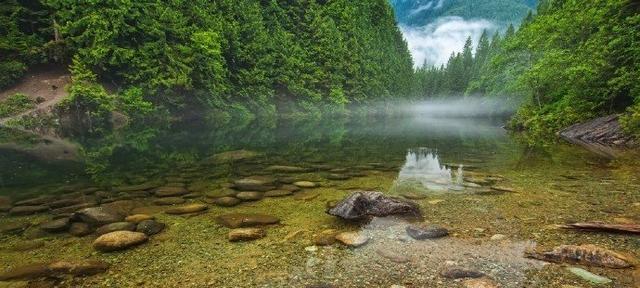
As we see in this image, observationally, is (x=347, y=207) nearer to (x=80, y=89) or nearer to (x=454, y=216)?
(x=454, y=216)

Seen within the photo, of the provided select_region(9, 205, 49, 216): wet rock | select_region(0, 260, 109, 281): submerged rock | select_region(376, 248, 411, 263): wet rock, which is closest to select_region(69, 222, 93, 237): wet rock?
select_region(0, 260, 109, 281): submerged rock

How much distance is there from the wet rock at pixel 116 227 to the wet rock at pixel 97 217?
0.18 metres

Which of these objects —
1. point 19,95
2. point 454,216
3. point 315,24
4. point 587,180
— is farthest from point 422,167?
point 315,24

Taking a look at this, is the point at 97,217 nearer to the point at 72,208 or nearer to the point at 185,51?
the point at 72,208

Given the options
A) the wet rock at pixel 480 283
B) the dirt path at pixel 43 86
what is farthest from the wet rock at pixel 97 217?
the dirt path at pixel 43 86

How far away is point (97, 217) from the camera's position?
530 cm

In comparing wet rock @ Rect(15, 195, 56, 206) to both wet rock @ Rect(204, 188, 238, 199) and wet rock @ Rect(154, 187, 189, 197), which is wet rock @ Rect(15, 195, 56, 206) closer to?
wet rock @ Rect(154, 187, 189, 197)

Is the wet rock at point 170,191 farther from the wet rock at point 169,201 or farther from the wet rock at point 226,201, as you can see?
the wet rock at point 226,201

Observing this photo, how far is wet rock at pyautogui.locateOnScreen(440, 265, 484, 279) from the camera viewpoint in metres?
3.55

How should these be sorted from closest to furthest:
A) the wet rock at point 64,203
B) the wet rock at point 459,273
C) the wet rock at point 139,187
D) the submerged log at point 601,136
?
the wet rock at point 459,273 < the wet rock at point 64,203 < the wet rock at point 139,187 < the submerged log at point 601,136

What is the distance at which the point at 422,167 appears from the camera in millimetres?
10156

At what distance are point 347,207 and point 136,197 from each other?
3.97 meters

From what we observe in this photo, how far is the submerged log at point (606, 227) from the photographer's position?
14.8ft

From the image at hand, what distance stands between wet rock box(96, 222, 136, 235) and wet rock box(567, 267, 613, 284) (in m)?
5.19
